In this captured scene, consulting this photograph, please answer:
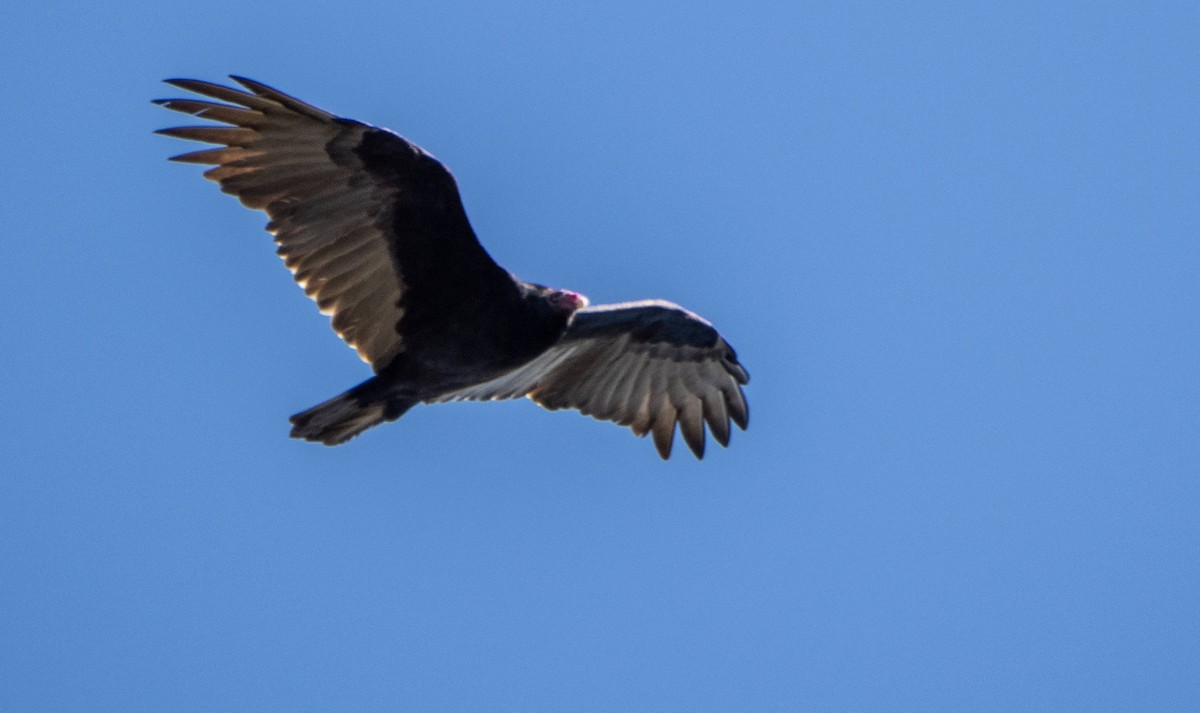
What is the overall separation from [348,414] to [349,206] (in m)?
1.12

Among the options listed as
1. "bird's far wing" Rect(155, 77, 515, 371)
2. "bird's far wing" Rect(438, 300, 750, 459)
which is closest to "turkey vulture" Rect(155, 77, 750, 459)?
"bird's far wing" Rect(155, 77, 515, 371)

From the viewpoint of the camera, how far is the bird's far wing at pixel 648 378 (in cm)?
1134

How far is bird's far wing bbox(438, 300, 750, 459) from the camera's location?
1134cm

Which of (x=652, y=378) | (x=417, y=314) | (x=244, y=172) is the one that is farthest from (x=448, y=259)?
(x=652, y=378)

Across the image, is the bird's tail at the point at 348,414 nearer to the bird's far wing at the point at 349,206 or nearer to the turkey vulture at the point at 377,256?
the turkey vulture at the point at 377,256

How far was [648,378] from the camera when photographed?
11852mm

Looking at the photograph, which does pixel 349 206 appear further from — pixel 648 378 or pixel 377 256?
pixel 648 378

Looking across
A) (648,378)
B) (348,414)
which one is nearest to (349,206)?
(348,414)

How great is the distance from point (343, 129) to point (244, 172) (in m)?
0.59

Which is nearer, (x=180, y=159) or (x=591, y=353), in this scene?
(x=180, y=159)

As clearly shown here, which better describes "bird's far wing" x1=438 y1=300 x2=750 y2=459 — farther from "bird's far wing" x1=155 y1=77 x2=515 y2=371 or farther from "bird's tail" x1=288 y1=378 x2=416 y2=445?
"bird's far wing" x1=155 y1=77 x2=515 y2=371

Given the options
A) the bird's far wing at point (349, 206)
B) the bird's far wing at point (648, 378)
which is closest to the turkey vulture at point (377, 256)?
the bird's far wing at point (349, 206)

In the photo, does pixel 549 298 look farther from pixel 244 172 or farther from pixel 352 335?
pixel 244 172

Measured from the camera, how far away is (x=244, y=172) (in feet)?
33.8
